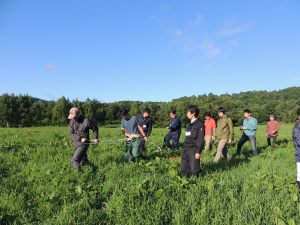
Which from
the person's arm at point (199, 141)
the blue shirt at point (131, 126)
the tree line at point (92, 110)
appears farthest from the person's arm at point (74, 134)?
the tree line at point (92, 110)

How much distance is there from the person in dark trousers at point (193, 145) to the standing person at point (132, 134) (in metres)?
2.80

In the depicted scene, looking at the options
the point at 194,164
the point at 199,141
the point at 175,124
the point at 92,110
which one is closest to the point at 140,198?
the point at 194,164

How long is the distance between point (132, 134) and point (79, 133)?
231 cm

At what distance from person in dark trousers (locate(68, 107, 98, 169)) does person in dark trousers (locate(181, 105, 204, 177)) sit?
243 cm

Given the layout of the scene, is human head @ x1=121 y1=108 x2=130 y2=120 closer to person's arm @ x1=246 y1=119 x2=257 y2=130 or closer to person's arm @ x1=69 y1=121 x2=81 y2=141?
person's arm @ x1=69 y1=121 x2=81 y2=141

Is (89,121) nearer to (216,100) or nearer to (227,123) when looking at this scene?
(227,123)

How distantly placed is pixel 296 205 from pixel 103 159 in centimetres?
641

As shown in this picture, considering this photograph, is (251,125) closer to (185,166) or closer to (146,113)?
(146,113)

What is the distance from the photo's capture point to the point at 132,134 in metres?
10.8

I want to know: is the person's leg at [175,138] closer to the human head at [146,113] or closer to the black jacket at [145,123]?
the black jacket at [145,123]

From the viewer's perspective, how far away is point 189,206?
560 centimetres

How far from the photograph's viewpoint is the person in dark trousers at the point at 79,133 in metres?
8.70

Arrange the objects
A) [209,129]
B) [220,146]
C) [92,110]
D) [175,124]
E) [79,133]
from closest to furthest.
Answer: [79,133] < [220,146] < [209,129] < [175,124] < [92,110]

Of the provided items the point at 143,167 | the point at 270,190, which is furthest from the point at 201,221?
the point at 143,167
